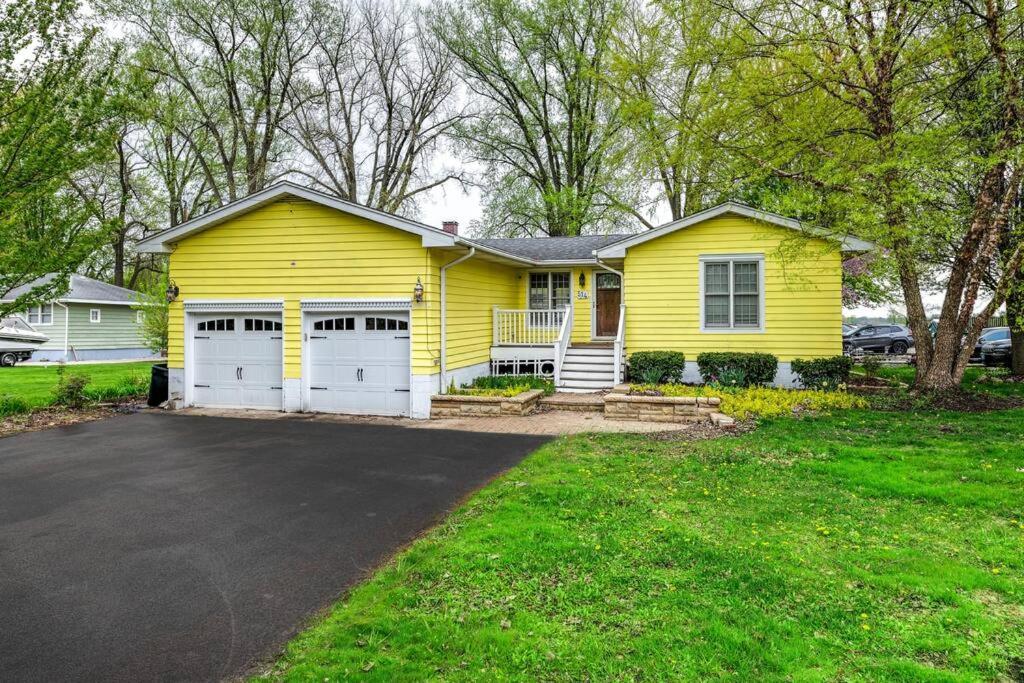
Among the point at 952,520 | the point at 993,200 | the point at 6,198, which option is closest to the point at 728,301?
the point at 993,200

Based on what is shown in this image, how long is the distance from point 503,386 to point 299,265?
194 inches

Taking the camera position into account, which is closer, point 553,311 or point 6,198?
point 6,198

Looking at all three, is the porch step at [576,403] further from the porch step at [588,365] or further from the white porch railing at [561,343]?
the porch step at [588,365]

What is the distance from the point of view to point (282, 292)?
12062 millimetres

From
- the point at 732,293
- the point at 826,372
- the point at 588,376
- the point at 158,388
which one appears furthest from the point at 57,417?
the point at 826,372

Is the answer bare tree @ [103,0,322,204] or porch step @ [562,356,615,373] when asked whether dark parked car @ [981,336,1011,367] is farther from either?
bare tree @ [103,0,322,204]

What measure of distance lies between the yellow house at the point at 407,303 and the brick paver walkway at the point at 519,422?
17.8 inches

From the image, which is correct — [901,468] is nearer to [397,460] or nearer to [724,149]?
[397,460]

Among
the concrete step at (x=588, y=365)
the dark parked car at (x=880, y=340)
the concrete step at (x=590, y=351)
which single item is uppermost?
the dark parked car at (x=880, y=340)

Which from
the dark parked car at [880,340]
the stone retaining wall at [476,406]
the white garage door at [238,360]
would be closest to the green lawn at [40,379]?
the white garage door at [238,360]

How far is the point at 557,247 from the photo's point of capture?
17500 mm

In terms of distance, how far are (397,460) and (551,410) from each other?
15.1 ft

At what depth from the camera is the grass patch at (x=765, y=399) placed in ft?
34.0

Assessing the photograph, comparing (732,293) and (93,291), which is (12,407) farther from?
(93,291)
